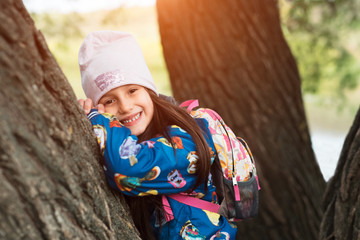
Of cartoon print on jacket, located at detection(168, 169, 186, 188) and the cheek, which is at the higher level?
the cheek

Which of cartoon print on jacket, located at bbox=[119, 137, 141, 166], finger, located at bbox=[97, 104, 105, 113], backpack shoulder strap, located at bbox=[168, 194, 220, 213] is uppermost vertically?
finger, located at bbox=[97, 104, 105, 113]

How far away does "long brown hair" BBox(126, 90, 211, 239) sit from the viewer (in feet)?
5.41

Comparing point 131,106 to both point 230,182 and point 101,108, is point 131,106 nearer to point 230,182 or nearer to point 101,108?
point 101,108

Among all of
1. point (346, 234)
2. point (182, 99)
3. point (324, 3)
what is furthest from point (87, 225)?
point (324, 3)

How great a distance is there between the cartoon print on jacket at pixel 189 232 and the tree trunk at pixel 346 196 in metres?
0.65

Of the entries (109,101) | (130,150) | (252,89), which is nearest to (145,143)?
(130,150)

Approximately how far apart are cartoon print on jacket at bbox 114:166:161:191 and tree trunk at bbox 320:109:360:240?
2.86 feet

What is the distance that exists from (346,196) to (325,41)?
5223 mm

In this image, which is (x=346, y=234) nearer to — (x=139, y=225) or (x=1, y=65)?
(x=139, y=225)

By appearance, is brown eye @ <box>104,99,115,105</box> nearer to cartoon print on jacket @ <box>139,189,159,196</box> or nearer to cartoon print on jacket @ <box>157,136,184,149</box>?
cartoon print on jacket @ <box>157,136,184,149</box>

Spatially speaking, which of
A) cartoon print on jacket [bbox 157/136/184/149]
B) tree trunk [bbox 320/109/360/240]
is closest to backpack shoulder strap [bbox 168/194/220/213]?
cartoon print on jacket [bbox 157/136/184/149]

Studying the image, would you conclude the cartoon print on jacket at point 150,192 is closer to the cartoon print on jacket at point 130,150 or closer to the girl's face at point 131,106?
the cartoon print on jacket at point 130,150

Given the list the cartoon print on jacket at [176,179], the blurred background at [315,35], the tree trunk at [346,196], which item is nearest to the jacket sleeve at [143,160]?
the cartoon print on jacket at [176,179]

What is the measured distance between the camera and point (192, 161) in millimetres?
1624
